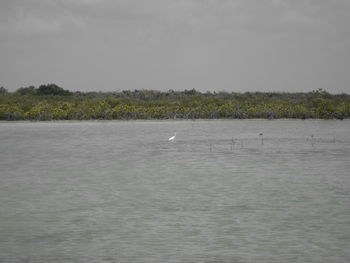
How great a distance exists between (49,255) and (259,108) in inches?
1334

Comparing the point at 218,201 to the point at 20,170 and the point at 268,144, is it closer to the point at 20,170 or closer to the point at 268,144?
the point at 20,170

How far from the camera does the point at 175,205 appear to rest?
32.3 feet

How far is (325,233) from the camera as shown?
793cm

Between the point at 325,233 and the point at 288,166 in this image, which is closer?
the point at 325,233

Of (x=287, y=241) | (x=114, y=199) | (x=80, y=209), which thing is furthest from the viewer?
(x=114, y=199)

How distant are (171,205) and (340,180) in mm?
3947

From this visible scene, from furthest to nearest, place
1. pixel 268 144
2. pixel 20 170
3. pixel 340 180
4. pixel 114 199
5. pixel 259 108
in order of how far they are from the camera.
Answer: pixel 259 108, pixel 268 144, pixel 20 170, pixel 340 180, pixel 114 199

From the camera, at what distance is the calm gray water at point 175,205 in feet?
23.7

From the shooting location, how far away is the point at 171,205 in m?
9.86

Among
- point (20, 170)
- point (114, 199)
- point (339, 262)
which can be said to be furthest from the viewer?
point (20, 170)

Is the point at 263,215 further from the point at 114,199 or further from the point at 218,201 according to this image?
the point at 114,199

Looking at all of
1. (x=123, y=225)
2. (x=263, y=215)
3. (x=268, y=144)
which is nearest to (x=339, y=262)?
(x=263, y=215)

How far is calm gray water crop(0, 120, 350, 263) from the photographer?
724 cm

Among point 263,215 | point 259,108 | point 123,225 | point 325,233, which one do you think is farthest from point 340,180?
point 259,108
